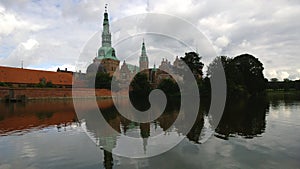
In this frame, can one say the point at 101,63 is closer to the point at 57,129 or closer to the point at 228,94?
the point at 228,94

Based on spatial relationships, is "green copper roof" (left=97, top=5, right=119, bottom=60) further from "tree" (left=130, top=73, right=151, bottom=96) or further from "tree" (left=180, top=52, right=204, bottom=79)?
"tree" (left=180, top=52, right=204, bottom=79)

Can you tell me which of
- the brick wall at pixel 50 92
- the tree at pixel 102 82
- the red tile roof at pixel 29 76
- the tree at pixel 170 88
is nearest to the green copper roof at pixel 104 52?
the red tile roof at pixel 29 76

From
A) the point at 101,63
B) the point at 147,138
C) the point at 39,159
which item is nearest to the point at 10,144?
the point at 39,159

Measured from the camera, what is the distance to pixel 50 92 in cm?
6512

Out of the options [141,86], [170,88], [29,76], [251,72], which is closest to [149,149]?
[170,88]

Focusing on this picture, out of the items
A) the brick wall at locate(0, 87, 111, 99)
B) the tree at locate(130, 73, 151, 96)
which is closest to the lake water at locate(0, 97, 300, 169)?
the brick wall at locate(0, 87, 111, 99)

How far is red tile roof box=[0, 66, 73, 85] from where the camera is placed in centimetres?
7194

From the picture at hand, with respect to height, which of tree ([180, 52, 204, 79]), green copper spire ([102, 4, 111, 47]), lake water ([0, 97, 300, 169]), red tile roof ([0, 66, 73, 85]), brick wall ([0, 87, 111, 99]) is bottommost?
lake water ([0, 97, 300, 169])

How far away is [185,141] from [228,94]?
177 ft

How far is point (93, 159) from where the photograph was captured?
36.0 ft

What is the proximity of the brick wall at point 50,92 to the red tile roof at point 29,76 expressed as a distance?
543 inches

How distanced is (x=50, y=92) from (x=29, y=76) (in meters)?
17.4

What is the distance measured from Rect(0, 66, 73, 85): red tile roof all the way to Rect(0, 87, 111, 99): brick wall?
13.8 metres

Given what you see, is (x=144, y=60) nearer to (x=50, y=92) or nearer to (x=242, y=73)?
(x=242, y=73)
